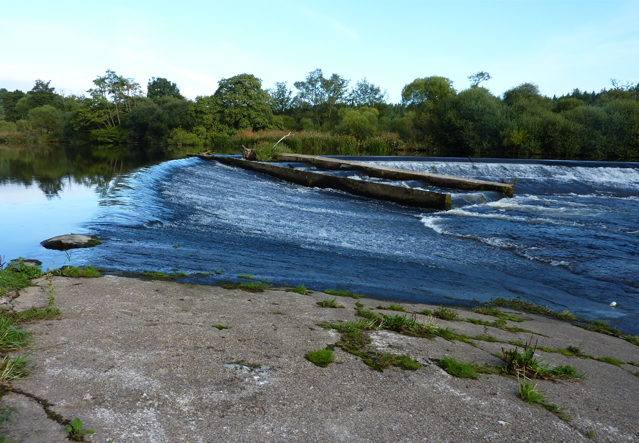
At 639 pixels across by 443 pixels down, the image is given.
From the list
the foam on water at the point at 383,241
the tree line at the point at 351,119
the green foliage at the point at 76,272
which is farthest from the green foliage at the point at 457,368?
the tree line at the point at 351,119

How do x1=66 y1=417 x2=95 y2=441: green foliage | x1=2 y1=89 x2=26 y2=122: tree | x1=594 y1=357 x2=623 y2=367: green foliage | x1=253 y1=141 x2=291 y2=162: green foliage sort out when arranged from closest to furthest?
1. x1=66 y1=417 x2=95 y2=441: green foliage
2. x1=594 y1=357 x2=623 y2=367: green foliage
3. x1=253 y1=141 x2=291 y2=162: green foliage
4. x1=2 y1=89 x2=26 y2=122: tree

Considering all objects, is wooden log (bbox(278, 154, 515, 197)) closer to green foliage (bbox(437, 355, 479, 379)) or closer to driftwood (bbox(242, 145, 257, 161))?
driftwood (bbox(242, 145, 257, 161))

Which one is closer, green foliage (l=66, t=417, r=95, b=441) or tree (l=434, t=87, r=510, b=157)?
green foliage (l=66, t=417, r=95, b=441)

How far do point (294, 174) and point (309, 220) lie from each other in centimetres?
853

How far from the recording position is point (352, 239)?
31.1ft

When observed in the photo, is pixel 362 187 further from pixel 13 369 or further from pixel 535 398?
pixel 13 369

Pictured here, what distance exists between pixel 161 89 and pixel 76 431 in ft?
373

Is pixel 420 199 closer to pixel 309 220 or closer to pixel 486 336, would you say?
pixel 309 220

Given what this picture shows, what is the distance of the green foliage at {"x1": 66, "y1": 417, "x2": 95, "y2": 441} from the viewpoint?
2301 mm

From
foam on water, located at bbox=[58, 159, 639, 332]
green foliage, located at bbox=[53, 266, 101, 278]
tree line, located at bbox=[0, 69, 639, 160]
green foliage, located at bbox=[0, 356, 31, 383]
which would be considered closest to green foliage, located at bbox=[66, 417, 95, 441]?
green foliage, located at bbox=[0, 356, 31, 383]

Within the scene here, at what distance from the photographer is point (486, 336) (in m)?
4.60

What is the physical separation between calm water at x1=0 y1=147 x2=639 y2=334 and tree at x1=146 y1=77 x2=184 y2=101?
310 feet

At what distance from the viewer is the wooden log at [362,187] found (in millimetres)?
14362

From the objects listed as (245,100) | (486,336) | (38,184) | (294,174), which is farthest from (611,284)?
(245,100)
